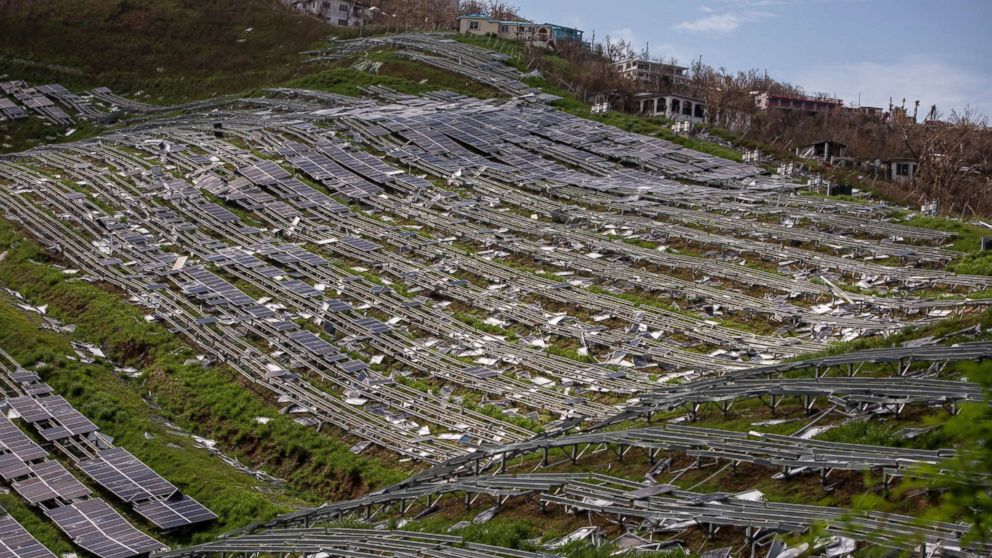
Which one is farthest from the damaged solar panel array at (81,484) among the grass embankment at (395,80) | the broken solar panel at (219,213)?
the grass embankment at (395,80)

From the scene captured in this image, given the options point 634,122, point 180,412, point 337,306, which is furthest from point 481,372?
point 634,122

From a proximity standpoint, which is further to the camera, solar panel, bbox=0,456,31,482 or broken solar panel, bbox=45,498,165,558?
solar panel, bbox=0,456,31,482

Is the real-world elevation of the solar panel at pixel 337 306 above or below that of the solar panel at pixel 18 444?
above

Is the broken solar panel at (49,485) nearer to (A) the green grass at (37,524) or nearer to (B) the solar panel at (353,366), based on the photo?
(A) the green grass at (37,524)

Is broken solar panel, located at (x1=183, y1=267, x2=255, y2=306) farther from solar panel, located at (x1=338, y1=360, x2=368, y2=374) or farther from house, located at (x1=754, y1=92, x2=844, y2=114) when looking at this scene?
house, located at (x1=754, y1=92, x2=844, y2=114)

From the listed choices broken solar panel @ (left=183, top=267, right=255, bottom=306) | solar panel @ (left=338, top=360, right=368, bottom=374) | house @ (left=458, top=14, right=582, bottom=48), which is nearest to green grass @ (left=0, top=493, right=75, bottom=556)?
solar panel @ (left=338, top=360, right=368, bottom=374)

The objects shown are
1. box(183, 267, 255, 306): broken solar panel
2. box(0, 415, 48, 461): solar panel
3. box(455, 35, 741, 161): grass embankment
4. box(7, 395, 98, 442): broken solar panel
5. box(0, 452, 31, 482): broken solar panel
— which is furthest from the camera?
box(455, 35, 741, 161): grass embankment

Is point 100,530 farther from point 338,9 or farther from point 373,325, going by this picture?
point 338,9
